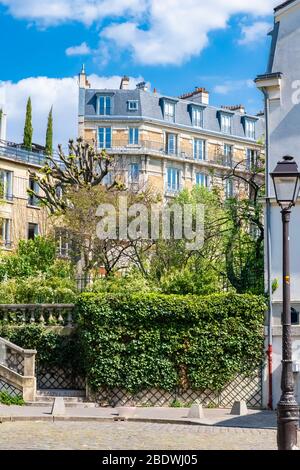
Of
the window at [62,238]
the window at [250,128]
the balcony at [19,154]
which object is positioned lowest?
the window at [62,238]

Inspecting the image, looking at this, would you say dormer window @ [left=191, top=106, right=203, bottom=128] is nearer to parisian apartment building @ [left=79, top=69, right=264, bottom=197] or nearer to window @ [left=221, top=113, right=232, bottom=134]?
parisian apartment building @ [left=79, top=69, right=264, bottom=197]

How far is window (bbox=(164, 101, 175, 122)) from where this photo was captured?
64037 mm

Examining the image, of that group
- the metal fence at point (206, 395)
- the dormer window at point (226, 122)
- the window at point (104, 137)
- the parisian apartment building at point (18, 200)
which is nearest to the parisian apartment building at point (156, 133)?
the window at point (104, 137)

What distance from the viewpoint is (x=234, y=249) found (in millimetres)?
31766

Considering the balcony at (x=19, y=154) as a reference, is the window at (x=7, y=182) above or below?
below

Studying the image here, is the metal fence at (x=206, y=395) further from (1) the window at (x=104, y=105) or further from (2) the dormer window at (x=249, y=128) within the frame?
(2) the dormer window at (x=249, y=128)

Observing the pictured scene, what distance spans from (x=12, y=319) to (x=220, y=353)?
22.2 feet

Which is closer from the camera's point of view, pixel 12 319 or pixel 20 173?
pixel 12 319

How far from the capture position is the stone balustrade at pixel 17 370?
78.0ft

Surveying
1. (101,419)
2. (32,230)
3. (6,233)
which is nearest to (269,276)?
(101,419)

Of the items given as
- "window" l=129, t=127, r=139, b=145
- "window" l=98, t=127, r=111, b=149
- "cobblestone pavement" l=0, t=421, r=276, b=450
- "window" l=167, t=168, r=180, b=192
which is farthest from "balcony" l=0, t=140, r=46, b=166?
"cobblestone pavement" l=0, t=421, r=276, b=450

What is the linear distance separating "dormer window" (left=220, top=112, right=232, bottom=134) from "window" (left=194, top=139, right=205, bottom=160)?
3178mm
